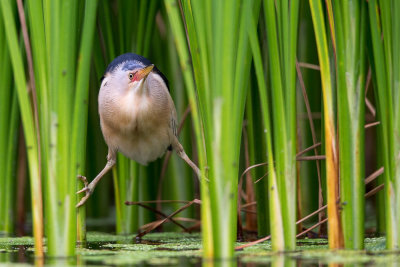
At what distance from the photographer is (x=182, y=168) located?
5.28 metres

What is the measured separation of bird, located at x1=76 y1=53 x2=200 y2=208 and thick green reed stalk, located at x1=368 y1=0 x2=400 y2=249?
1417 mm

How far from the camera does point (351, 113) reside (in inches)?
118

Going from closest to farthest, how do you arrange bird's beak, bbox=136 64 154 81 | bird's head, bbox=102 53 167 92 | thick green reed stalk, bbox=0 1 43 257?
thick green reed stalk, bbox=0 1 43 257 → bird's beak, bbox=136 64 154 81 → bird's head, bbox=102 53 167 92

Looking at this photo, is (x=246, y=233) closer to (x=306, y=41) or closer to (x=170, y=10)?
(x=306, y=41)

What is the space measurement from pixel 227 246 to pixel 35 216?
0.79 meters

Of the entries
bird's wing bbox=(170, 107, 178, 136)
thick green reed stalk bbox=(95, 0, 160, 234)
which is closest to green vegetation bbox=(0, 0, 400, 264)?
thick green reed stalk bbox=(95, 0, 160, 234)

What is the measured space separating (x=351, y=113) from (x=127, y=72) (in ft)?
4.84

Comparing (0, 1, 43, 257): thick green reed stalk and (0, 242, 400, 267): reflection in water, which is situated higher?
(0, 1, 43, 257): thick green reed stalk

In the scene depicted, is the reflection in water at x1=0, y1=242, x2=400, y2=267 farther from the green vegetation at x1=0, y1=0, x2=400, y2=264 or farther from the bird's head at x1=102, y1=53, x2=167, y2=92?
the bird's head at x1=102, y1=53, x2=167, y2=92

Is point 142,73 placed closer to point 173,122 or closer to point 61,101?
point 173,122

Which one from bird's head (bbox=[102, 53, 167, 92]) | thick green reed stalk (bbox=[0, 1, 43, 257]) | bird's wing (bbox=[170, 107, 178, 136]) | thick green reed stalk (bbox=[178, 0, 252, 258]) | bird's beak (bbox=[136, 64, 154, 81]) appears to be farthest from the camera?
bird's wing (bbox=[170, 107, 178, 136])

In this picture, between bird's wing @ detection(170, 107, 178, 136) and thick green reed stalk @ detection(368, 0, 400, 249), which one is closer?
thick green reed stalk @ detection(368, 0, 400, 249)

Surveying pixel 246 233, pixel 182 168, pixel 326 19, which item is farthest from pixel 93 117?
pixel 326 19

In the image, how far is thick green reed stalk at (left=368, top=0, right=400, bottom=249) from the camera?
290 cm
